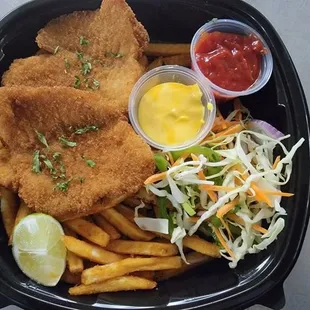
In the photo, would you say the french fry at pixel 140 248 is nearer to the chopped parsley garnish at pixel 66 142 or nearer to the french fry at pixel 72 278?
the french fry at pixel 72 278

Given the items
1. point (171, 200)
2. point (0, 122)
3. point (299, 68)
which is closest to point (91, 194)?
point (171, 200)

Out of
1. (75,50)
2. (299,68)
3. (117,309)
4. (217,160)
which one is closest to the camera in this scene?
(117,309)

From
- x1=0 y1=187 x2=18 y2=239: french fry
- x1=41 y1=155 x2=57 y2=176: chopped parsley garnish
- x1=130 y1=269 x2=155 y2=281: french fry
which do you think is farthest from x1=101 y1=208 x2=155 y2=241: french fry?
x1=0 y1=187 x2=18 y2=239: french fry

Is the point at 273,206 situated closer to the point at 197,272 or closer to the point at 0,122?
the point at 197,272

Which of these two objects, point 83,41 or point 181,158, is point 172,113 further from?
point 83,41

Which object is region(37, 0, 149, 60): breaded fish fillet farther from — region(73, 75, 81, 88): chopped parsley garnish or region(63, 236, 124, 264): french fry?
region(63, 236, 124, 264): french fry

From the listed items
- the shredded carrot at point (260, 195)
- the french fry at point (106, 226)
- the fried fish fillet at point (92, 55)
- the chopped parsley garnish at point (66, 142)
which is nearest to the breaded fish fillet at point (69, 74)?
the fried fish fillet at point (92, 55)

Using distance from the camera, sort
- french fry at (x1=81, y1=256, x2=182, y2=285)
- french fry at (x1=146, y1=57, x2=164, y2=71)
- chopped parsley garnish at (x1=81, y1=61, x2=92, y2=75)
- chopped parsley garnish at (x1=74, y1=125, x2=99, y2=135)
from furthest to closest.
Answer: french fry at (x1=146, y1=57, x2=164, y2=71) < chopped parsley garnish at (x1=81, y1=61, x2=92, y2=75) < chopped parsley garnish at (x1=74, y1=125, x2=99, y2=135) < french fry at (x1=81, y1=256, x2=182, y2=285)

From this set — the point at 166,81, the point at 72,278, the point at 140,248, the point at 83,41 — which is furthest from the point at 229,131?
the point at 72,278
